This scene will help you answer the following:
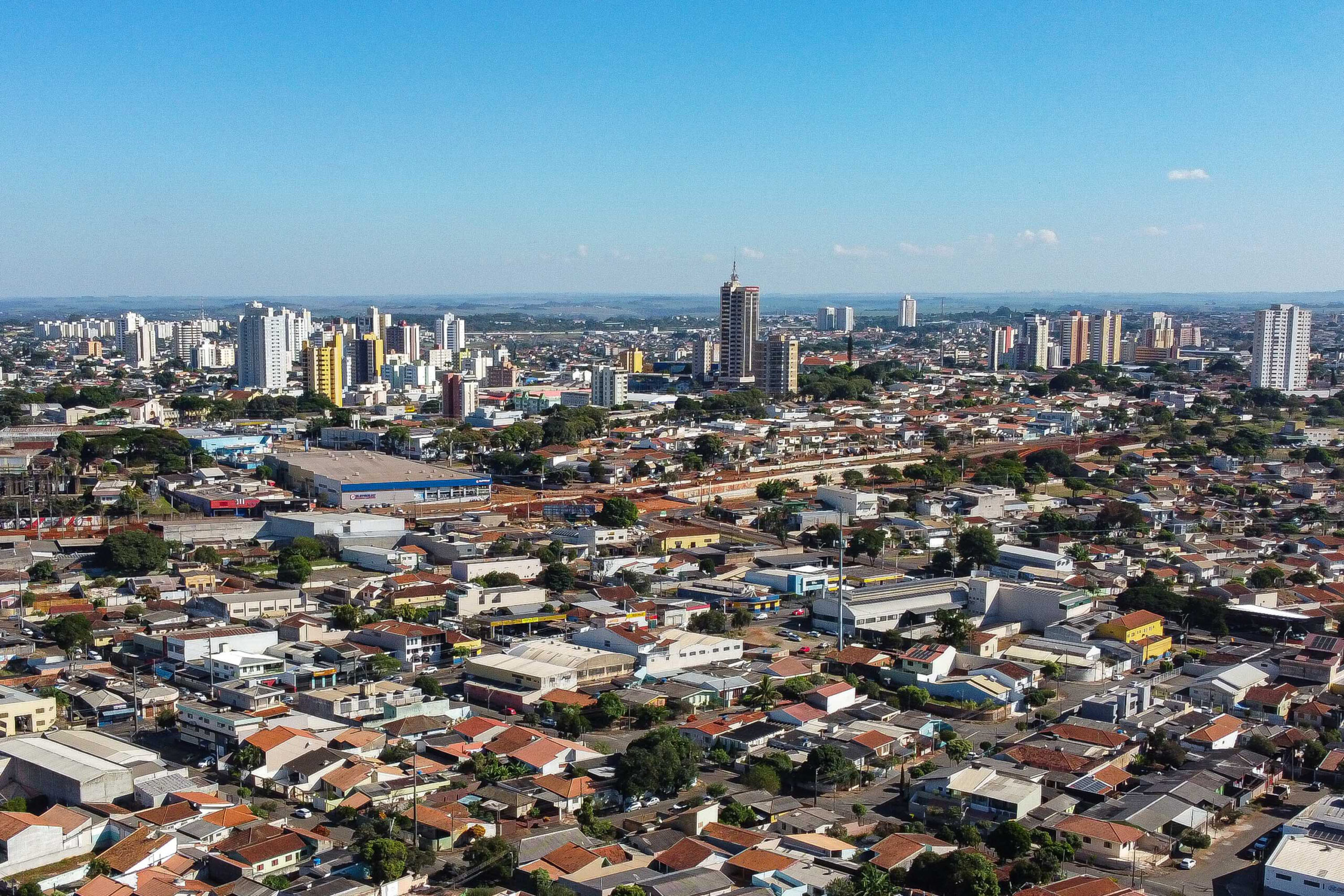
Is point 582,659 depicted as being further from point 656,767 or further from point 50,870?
point 50,870

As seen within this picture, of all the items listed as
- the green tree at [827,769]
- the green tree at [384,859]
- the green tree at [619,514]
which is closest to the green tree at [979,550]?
the green tree at [619,514]

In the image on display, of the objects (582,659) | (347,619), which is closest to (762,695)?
(582,659)

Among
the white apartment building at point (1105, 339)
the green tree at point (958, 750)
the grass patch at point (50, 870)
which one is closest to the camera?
the grass patch at point (50, 870)

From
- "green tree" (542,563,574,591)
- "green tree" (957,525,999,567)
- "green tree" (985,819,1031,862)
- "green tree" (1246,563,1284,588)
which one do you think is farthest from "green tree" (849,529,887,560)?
"green tree" (985,819,1031,862)

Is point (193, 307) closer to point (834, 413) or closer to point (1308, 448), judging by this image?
point (834, 413)

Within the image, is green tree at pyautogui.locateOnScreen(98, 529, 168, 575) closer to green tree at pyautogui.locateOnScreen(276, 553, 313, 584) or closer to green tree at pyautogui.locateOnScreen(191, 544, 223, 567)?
green tree at pyautogui.locateOnScreen(191, 544, 223, 567)

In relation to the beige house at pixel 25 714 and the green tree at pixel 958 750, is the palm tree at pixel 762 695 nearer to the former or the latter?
the green tree at pixel 958 750
